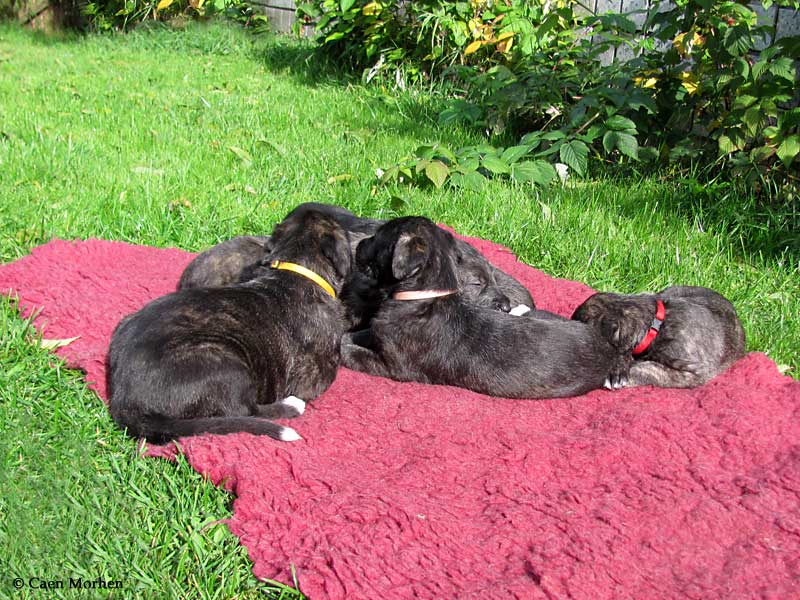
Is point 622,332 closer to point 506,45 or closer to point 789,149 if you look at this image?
point 789,149

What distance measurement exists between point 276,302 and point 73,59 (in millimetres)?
10843

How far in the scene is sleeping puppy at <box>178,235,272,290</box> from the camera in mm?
4680

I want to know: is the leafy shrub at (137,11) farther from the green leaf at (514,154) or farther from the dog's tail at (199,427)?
the dog's tail at (199,427)

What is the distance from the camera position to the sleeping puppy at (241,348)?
11.2 ft

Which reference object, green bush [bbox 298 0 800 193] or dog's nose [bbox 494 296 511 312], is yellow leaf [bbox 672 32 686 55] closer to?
green bush [bbox 298 0 800 193]

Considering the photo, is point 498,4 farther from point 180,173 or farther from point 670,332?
point 670,332

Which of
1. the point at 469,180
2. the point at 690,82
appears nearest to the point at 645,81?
the point at 690,82

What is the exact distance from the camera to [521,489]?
3.38 meters

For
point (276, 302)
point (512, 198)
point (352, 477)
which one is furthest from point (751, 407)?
point (512, 198)

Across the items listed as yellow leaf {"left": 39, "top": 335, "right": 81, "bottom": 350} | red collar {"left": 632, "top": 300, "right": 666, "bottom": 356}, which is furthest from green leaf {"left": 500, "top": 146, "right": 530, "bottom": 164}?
yellow leaf {"left": 39, "top": 335, "right": 81, "bottom": 350}

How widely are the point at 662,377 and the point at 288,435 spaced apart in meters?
2.11

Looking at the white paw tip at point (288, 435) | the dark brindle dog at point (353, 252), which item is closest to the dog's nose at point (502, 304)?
the dark brindle dog at point (353, 252)

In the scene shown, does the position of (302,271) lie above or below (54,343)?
above

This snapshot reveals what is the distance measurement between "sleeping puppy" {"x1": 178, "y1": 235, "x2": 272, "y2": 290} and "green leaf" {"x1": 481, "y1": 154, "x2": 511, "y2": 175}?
268 centimetres
